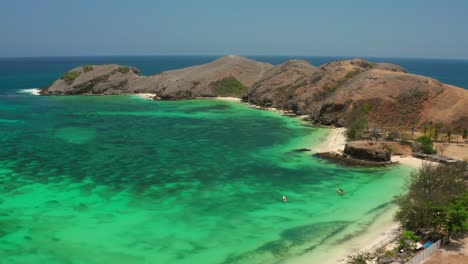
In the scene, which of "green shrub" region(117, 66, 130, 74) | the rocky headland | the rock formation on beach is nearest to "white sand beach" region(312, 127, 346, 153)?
the rocky headland

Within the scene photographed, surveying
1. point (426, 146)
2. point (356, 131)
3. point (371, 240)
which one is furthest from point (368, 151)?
point (371, 240)

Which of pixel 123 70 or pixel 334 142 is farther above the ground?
pixel 123 70

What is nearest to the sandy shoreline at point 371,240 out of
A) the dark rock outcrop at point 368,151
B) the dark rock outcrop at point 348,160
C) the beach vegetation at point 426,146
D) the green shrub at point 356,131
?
the dark rock outcrop at point 348,160

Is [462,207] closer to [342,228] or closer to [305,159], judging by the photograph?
[342,228]

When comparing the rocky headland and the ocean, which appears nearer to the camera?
the ocean

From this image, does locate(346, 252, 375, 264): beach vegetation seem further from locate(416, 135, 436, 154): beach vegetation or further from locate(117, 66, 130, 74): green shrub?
locate(117, 66, 130, 74): green shrub

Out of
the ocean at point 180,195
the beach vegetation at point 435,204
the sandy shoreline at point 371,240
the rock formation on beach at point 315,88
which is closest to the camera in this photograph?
the beach vegetation at point 435,204

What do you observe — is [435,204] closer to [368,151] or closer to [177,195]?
[177,195]

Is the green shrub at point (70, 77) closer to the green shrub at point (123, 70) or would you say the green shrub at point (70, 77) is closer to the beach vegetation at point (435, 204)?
the green shrub at point (123, 70)
